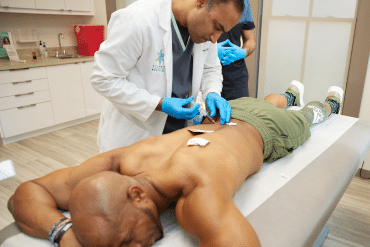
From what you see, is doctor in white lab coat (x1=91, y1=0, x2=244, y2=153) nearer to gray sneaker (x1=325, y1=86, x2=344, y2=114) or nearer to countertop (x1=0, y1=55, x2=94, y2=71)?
gray sneaker (x1=325, y1=86, x2=344, y2=114)

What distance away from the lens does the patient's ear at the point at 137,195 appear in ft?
2.67

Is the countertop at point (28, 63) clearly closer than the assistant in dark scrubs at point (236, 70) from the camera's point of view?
No

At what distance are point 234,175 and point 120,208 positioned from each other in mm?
437

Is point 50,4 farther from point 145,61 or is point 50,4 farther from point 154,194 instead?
point 154,194

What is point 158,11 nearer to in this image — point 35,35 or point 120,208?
point 120,208

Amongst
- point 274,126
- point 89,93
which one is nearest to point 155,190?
point 274,126

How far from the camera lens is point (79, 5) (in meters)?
3.73

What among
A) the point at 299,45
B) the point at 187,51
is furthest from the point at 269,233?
the point at 299,45

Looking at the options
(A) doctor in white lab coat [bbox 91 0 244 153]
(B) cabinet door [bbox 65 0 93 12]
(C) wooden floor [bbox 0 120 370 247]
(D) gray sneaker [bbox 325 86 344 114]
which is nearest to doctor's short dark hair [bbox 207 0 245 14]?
(A) doctor in white lab coat [bbox 91 0 244 153]

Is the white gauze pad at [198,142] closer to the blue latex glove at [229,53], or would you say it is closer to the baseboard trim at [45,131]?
the blue latex glove at [229,53]

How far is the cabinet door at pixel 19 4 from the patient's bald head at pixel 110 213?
315cm

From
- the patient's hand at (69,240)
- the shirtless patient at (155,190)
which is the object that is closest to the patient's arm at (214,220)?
the shirtless patient at (155,190)

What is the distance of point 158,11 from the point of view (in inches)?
46.6

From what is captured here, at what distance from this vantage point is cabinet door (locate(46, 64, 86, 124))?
10.9 ft
